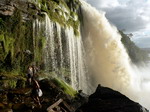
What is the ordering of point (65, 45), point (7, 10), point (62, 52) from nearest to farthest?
point (7, 10), point (65, 45), point (62, 52)

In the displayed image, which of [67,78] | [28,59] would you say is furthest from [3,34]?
[67,78]

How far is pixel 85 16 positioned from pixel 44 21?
14.7 m

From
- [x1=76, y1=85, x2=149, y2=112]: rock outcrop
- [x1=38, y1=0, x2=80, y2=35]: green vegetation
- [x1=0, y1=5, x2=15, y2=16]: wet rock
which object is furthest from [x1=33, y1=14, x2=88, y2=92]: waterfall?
[x1=76, y1=85, x2=149, y2=112]: rock outcrop

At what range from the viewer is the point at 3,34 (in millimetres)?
29172

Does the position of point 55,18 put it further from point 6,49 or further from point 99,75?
point 99,75

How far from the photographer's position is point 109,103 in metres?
14.6

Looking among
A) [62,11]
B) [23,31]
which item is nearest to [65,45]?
[62,11]

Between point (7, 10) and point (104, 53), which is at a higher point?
point (7, 10)

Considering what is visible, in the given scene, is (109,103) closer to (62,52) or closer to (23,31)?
(23,31)

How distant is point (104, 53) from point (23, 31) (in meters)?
19.6

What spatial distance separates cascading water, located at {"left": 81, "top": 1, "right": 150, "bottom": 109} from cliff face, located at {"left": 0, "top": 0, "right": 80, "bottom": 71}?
36.8 ft

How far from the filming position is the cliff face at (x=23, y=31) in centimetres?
2902

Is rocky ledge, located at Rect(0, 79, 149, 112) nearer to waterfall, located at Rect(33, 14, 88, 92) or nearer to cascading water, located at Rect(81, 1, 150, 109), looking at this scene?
waterfall, located at Rect(33, 14, 88, 92)

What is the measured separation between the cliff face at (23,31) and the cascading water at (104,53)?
1123 cm
